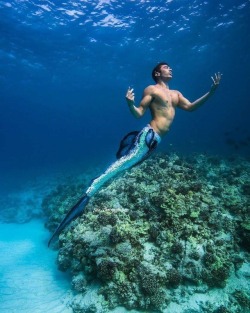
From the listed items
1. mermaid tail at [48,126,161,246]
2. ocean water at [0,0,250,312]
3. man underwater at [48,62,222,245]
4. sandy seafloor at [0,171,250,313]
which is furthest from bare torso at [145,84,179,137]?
ocean water at [0,0,250,312]

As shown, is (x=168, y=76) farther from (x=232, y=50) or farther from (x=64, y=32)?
(x=232, y=50)

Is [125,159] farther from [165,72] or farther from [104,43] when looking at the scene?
[104,43]

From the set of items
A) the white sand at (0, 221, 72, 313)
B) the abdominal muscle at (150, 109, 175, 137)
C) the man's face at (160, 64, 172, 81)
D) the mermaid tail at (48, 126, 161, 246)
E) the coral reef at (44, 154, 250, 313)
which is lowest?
the white sand at (0, 221, 72, 313)

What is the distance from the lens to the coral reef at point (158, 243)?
230 inches

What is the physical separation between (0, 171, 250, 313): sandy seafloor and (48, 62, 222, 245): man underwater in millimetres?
1865

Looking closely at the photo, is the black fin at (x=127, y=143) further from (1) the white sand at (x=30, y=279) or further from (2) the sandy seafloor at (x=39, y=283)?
(1) the white sand at (x=30, y=279)

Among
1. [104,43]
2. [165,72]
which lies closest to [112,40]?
[104,43]

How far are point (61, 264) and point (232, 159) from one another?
13644 mm

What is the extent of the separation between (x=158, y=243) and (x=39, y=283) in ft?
13.0

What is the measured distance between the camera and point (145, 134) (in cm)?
632

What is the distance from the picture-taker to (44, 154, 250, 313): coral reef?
5844 mm

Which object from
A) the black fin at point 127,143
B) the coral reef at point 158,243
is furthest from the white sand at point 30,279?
the black fin at point 127,143

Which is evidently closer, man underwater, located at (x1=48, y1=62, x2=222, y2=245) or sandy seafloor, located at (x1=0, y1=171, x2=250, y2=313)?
sandy seafloor, located at (x1=0, y1=171, x2=250, y2=313)

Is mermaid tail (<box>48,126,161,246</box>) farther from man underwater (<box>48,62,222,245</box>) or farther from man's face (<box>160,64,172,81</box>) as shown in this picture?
man's face (<box>160,64,172,81</box>)
